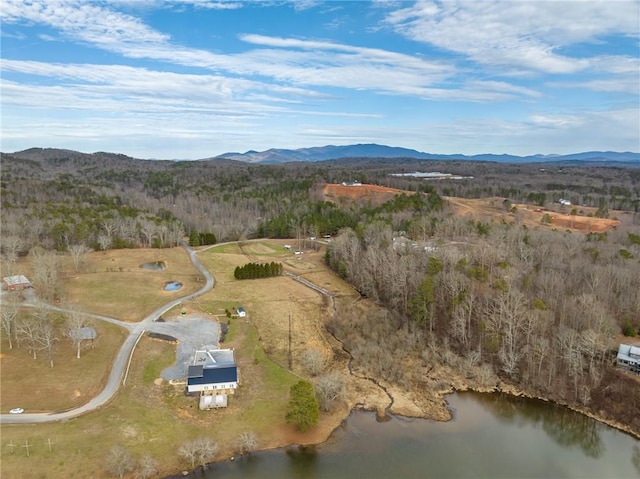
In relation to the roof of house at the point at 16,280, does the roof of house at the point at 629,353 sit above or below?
below

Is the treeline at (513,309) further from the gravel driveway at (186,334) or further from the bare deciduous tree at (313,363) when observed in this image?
the gravel driveway at (186,334)

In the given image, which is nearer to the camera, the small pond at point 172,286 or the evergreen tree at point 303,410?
the evergreen tree at point 303,410

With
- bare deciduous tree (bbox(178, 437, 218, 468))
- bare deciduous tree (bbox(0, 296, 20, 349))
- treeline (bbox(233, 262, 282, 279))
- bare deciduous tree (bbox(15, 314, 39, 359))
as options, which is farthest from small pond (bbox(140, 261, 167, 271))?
bare deciduous tree (bbox(178, 437, 218, 468))

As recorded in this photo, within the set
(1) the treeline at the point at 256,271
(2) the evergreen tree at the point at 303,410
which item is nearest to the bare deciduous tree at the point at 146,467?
(2) the evergreen tree at the point at 303,410

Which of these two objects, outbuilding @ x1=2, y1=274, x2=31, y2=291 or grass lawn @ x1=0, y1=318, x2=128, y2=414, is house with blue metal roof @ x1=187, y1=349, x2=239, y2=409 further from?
outbuilding @ x1=2, y1=274, x2=31, y2=291

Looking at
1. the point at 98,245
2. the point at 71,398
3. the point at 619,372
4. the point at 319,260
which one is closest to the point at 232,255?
the point at 319,260
